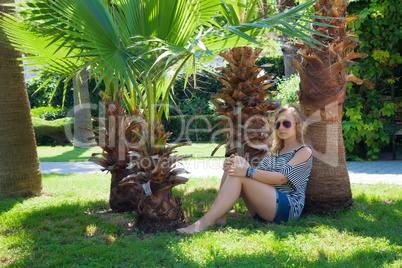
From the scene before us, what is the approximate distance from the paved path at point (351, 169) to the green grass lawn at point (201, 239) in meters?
1.66

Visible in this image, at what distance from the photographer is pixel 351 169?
7.71 m

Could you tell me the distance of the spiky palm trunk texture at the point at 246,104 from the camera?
4621mm

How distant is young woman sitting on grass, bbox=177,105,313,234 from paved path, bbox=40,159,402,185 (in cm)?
225

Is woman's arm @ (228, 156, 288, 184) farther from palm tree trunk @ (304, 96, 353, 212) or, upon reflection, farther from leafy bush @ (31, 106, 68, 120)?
leafy bush @ (31, 106, 68, 120)

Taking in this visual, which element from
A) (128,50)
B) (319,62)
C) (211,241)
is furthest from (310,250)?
(128,50)

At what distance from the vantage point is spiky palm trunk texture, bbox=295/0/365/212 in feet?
14.0

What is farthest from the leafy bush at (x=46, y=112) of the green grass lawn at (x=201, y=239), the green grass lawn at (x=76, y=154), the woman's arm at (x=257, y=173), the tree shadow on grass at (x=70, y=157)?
the woman's arm at (x=257, y=173)

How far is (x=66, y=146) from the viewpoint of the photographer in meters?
14.0

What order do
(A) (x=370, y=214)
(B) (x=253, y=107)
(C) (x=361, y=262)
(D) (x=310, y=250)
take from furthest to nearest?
(B) (x=253, y=107) → (A) (x=370, y=214) → (D) (x=310, y=250) → (C) (x=361, y=262)

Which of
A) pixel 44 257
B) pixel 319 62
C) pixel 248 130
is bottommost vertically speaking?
pixel 44 257

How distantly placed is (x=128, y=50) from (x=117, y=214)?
2.15 metres

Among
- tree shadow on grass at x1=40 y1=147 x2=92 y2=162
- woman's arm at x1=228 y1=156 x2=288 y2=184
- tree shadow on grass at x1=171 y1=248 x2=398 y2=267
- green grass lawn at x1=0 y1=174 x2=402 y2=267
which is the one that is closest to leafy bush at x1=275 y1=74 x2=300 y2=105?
green grass lawn at x1=0 y1=174 x2=402 y2=267

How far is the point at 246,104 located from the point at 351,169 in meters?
4.15

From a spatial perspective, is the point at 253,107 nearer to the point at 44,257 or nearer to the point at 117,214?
the point at 117,214
